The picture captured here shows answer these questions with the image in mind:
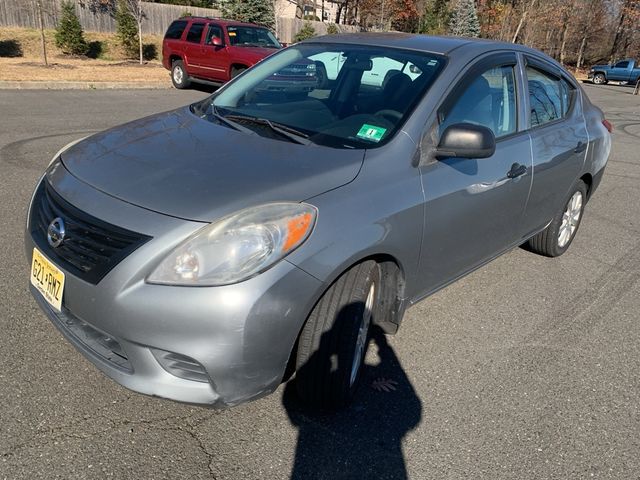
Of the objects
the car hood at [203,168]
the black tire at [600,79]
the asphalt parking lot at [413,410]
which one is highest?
the car hood at [203,168]

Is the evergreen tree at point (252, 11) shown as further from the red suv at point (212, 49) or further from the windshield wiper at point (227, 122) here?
the windshield wiper at point (227, 122)

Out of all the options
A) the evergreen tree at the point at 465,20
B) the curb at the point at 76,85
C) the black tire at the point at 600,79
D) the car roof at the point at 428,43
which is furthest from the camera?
the evergreen tree at the point at 465,20

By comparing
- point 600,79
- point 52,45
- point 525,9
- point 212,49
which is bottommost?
point 600,79

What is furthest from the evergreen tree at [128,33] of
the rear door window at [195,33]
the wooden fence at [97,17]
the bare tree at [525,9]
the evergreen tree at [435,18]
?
the evergreen tree at [435,18]

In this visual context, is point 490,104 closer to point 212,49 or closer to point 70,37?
point 212,49

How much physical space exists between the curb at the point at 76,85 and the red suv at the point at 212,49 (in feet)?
2.39

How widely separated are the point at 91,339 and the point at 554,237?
3.71 metres

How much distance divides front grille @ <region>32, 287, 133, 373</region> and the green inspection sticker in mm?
1562

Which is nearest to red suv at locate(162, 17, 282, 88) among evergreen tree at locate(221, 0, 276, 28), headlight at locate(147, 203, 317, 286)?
headlight at locate(147, 203, 317, 286)

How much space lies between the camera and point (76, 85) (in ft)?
45.5

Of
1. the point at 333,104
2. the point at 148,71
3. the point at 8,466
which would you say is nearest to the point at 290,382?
the point at 8,466

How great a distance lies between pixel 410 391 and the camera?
2867 mm

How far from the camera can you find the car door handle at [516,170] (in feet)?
11.1

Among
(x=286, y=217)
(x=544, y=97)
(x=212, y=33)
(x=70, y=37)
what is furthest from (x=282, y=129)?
(x=70, y=37)
